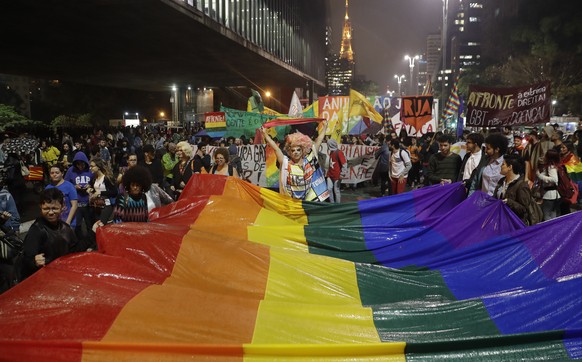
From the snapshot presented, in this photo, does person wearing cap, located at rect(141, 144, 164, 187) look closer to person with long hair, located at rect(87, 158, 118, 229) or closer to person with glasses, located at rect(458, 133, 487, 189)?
person with long hair, located at rect(87, 158, 118, 229)

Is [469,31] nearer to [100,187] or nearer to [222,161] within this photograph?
[222,161]

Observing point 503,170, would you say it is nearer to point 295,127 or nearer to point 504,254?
point 504,254

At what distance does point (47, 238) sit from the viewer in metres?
4.04

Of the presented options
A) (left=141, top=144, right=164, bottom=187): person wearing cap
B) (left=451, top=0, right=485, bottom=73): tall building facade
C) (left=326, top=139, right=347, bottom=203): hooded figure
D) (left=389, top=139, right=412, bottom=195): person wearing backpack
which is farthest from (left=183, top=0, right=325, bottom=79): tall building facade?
(left=451, top=0, right=485, bottom=73): tall building facade

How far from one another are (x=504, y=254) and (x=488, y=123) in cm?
973

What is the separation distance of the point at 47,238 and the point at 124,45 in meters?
27.7

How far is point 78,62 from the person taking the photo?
36.0 meters

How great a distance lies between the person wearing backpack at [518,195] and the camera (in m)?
5.70

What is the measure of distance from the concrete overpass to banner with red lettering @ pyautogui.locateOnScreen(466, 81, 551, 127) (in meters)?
12.8

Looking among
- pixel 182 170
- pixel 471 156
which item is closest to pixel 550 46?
pixel 471 156

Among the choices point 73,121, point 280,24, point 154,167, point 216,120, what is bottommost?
point 154,167

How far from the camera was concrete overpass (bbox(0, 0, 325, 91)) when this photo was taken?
2073cm

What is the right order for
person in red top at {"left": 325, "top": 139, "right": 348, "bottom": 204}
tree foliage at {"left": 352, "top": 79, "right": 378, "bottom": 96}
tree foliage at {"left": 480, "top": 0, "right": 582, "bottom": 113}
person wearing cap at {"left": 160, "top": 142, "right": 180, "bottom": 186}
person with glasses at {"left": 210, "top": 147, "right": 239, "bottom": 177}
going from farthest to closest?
tree foliage at {"left": 352, "top": 79, "right": 378, "bottom": 96}, tree foliage at {"left": 480, "top": 0, "right": 582, "bottom": 113}, person in red top at {"left": 325, "top": 139, "right": 348, "bottom": 204}, person wearing cap at {"left": 160, "top": 142, "right": 180, "bottom": 186}, person with glasses at {"left": 210, "top": 147, "right": 239, "bottom": 177}

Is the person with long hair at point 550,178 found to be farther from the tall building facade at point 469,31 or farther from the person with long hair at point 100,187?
the tall building facade at point 469,31
